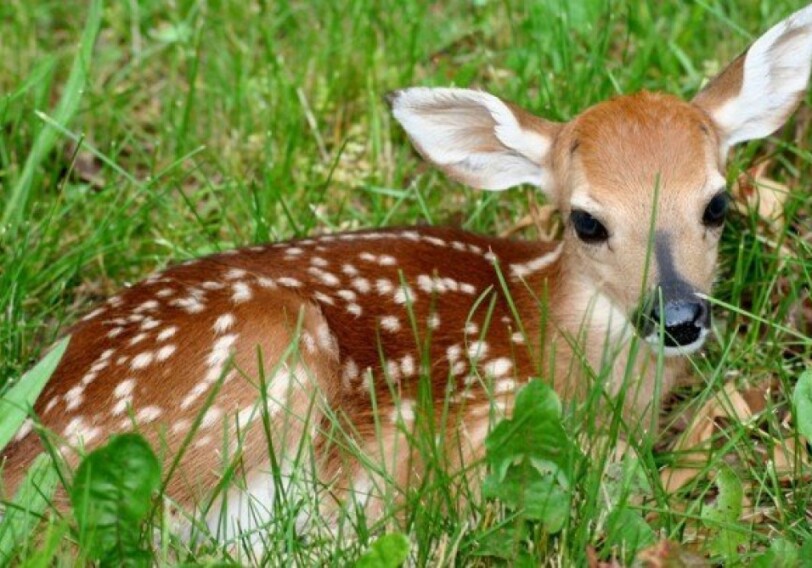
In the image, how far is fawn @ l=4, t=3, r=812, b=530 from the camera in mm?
3604

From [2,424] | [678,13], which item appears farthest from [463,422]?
[678,13]

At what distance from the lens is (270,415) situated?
11.9 ft

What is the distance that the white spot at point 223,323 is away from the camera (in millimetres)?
3711

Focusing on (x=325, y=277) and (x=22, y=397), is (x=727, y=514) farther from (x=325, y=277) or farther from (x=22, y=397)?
A: (x=22, y=397)

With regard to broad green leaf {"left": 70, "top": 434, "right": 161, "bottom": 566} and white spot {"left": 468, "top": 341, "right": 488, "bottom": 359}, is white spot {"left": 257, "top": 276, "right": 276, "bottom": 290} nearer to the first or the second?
white spot {"left": 468, "top": 341, "right": 488, "bottom": 359}

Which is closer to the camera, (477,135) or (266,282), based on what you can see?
(266,282)

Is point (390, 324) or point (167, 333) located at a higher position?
point (167, 333)

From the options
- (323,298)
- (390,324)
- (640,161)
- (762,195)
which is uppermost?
(640,161)

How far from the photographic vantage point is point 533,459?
321 centimetres

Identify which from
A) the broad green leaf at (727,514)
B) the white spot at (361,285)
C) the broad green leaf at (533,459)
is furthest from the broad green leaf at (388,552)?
the white spot at (361,285)

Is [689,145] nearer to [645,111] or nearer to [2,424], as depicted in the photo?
[645,111]

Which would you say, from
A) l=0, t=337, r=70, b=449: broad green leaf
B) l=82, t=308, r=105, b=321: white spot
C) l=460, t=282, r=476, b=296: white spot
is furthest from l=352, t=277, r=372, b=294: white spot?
l=0, t=337, r=70, b=449: broad green leaf

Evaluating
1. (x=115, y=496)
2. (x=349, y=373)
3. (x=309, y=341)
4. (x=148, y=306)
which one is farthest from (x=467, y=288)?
(x=115, y=496)

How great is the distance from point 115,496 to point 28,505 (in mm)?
248
